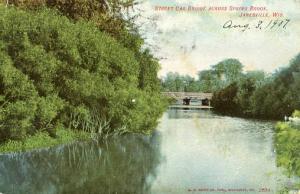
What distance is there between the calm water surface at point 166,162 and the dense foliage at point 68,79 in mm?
194

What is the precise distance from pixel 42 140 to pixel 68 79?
0.56 meters

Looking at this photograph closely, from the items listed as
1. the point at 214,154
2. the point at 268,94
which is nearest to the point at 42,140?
the point at 214,154

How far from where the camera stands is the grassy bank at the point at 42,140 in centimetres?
574

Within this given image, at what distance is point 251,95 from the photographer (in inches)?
238

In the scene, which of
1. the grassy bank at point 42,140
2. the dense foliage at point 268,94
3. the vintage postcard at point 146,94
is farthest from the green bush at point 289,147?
the grassy bank at point 42,140

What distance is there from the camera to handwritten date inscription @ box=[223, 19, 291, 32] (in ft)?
17.7

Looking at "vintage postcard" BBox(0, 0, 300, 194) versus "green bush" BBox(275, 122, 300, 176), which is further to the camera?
"vintage postcard" BBox(0, 0, 300, 194)

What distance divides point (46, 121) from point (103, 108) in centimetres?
63

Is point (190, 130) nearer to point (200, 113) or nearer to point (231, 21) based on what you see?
point (200, 113)

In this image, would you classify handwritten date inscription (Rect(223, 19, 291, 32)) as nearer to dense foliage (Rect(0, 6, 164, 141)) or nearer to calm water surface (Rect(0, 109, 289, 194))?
dense foliage (Rect(0, 6, 164, 141))

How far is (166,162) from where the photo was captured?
19.4ft

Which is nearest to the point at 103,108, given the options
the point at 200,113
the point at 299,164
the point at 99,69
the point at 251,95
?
the point at 99,69

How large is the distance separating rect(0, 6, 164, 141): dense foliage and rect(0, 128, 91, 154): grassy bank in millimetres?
49

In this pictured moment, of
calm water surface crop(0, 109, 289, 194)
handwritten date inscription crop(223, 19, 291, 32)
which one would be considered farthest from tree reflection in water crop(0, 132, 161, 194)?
handwritten date inscription crop(223, 19, 291, 32)
